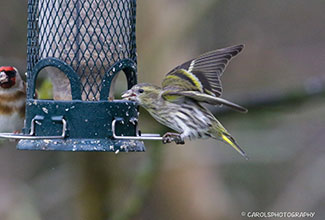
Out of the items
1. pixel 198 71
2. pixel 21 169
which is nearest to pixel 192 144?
pixel 21 169

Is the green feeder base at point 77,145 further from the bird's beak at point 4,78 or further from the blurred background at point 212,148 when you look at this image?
the blurred background at point 212,148

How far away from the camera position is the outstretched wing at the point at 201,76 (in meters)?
7.24

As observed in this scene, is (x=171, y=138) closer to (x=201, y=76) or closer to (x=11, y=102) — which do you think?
(x=201, y=76)

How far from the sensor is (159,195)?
1252 cm

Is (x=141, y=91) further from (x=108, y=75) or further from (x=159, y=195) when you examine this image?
(x=159, y=195)

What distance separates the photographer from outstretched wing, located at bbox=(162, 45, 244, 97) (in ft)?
23.9

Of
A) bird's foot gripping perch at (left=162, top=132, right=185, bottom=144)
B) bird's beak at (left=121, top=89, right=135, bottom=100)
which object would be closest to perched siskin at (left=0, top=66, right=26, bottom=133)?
bird's beak at (left=121, top=89, right=135, bottom=100)

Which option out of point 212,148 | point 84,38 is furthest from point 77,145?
point 212,148

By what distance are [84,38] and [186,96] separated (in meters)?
1.25

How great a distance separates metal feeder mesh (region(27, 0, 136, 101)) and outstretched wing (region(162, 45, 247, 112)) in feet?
2.08

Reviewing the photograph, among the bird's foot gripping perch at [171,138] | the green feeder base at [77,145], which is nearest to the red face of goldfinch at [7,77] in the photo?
the green feeder base at [77,145]

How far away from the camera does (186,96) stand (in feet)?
23.6

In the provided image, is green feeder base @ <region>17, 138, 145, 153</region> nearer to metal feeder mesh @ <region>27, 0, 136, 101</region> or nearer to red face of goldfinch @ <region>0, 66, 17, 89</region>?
metal feeder mesh @ <region>27, 0, 136, 101</region>

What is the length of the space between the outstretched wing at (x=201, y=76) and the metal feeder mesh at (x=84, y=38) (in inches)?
24.9
